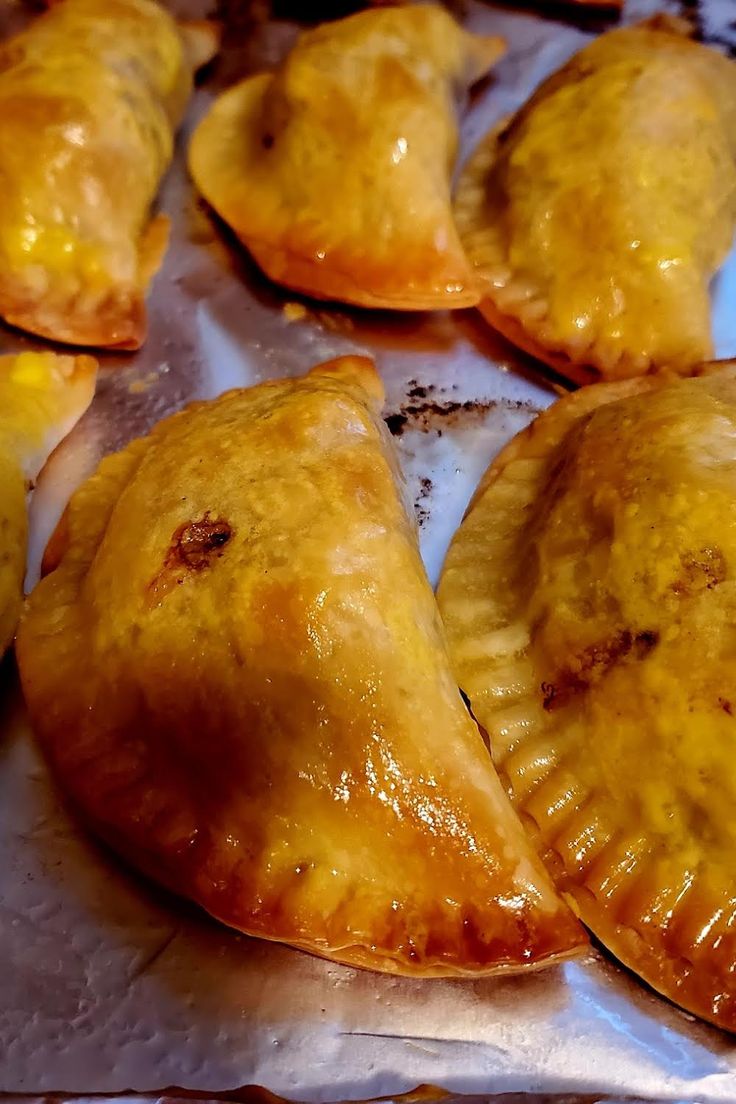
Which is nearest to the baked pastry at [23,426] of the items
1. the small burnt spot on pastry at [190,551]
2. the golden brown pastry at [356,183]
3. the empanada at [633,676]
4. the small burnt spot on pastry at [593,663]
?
the small burnt spot on pastry at [190,551]

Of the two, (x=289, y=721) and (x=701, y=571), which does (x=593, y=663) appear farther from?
(x=289, y=721)

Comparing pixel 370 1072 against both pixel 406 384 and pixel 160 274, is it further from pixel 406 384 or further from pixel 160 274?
pixel 160 274

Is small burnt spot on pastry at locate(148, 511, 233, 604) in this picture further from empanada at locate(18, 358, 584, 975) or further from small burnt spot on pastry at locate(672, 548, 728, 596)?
small burnt spot on pastry at locate(672, 548, 728, 596)

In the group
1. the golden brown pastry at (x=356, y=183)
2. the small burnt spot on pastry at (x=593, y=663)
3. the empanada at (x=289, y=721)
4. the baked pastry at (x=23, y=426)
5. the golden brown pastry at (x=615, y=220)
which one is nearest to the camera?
the empanada at (x=289, y=721)

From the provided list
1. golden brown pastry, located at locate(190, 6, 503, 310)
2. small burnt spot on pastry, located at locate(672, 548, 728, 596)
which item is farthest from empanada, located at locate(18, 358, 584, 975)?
golden brown pastry, located at locate(190, 6, 503, 310)

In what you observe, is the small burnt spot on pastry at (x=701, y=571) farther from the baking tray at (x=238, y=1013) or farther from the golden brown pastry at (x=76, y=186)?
the golden brown pastry at (x=76, y=186)

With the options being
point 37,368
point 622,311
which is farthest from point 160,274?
point 622,311

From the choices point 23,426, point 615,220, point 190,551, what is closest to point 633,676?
point 190,551
